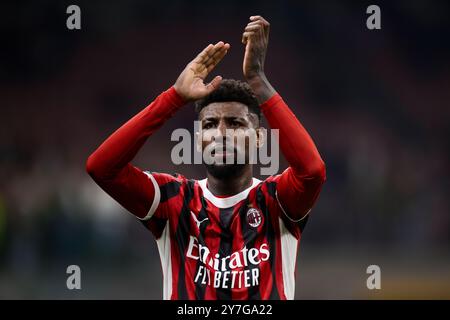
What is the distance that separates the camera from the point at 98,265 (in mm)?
7359

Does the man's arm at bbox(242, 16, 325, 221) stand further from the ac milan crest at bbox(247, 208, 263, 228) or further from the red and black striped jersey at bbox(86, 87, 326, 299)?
the ac milan crest at bbox(247, 208, 263, 228)

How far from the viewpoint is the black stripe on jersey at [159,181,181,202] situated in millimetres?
3133

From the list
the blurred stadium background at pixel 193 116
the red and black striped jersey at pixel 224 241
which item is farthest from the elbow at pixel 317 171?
the blurred stadium background at pixel 193 116

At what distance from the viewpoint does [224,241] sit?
303 centimetres

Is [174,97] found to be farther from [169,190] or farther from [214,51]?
[169,190]

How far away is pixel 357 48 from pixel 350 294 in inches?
132

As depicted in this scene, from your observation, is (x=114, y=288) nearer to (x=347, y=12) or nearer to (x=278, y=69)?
(x=278, y=69)

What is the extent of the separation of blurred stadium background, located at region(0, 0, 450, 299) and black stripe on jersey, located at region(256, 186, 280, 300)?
416 cm

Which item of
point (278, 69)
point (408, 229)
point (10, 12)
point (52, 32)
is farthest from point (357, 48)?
point (10, 12)

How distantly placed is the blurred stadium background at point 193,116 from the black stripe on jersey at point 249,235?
4.16 m

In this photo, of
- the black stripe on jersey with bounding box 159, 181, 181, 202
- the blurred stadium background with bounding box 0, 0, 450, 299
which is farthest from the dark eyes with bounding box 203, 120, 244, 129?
the blurred stadium background with bounding box 0, 0, 450, 299

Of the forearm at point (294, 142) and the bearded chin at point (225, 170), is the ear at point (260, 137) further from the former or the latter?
the forearm at point (294, 142)
